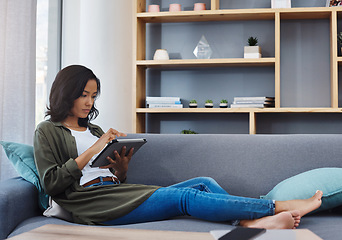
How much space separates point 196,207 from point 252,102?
5.34 feet

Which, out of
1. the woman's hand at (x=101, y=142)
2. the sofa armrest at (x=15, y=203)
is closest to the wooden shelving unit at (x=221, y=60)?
the woman's hand at (x=101, y=142)

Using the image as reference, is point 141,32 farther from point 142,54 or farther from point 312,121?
point 312,121

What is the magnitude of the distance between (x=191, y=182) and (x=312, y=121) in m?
1.75

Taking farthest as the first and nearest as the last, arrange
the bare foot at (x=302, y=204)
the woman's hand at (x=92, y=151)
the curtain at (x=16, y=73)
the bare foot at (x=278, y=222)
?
the curtain at (x=16, y=73) → the woman's hand at (x=92, y=151) → the bare foot at (x=302, y=204) → the bare foot at (x=278, y=222)

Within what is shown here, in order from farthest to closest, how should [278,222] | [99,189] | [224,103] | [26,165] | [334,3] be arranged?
[224,103] → [334,3] → [26,165] → [99,189] → [278,222]

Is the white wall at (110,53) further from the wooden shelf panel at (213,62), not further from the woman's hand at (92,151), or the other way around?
the woman's hand at (92,151)

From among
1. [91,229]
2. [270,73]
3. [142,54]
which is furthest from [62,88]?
[270,73]

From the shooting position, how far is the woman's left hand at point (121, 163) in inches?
74.3

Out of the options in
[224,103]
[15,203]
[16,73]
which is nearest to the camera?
[15,203]

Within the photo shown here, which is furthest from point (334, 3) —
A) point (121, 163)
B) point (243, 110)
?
point (121, 163)

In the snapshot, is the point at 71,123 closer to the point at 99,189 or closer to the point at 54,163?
the point at 54,163

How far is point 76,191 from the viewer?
5.64 feet

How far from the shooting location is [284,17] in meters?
3.18

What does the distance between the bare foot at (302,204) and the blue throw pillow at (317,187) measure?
5cm
